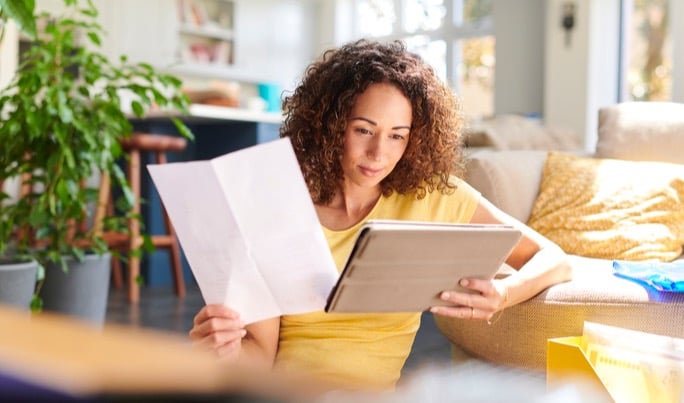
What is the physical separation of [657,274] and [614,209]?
23.7 inches

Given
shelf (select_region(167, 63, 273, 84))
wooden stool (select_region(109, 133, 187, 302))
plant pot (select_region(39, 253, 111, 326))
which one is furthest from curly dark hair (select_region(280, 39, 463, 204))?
shelf (select_region(167, 63, 273, 84))

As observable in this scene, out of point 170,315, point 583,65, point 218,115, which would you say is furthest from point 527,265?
point 583,65

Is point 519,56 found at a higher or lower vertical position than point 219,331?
higher

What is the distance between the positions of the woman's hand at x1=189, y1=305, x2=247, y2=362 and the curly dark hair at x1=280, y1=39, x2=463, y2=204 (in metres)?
0.37

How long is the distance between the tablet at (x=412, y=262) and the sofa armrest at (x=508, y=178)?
1.01 metres

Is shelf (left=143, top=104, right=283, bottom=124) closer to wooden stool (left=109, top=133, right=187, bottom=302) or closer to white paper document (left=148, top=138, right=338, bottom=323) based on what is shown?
wooden stool (left=109, top=133, right=187, bottom=302)

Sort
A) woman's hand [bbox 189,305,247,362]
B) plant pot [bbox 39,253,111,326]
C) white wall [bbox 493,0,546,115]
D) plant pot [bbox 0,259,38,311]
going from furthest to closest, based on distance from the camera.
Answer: white wall [bbox 493,0,546,115], plant pot [bbox 39,253,111,326], plant pot [bbox 0,259,38,311], woman's hand [bbox 189,305,247,362]

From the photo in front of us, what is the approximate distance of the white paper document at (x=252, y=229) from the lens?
3.10 feet

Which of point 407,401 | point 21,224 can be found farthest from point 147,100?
point 407,401

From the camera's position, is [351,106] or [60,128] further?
[60,128]

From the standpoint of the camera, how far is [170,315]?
140 inches

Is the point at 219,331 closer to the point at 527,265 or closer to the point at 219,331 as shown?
the point at 219,331

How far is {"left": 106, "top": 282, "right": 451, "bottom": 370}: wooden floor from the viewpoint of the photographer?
2988 millimetres

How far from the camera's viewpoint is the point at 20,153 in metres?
2.50
